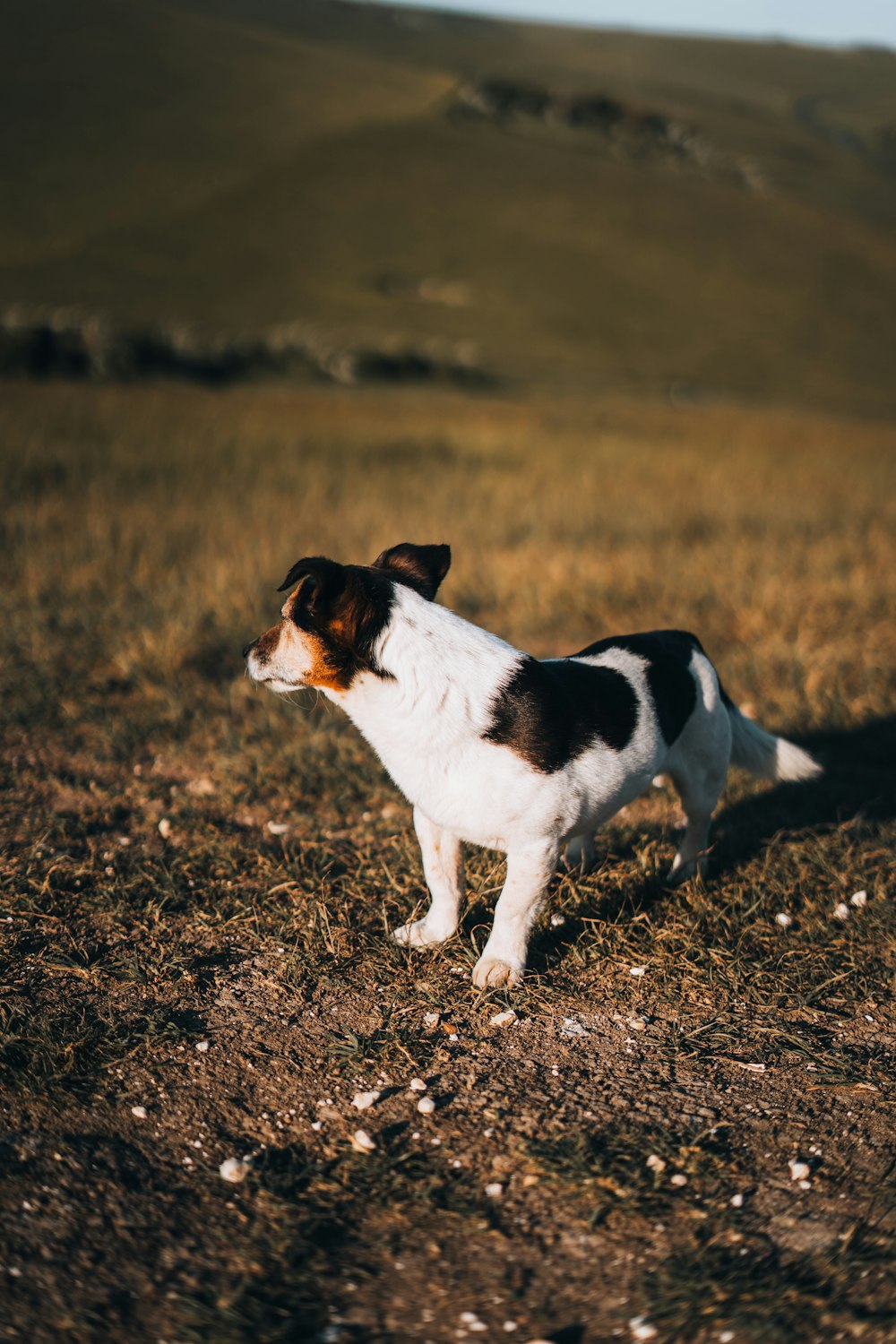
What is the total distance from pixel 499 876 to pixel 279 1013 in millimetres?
1142

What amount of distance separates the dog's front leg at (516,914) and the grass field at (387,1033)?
10 cm

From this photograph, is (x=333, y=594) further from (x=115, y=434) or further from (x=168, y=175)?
(x=168, y=175)

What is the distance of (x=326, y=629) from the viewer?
10.8ft

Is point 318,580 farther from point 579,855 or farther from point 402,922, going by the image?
point 579,855

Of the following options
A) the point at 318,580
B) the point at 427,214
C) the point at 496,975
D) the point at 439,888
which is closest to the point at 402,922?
the point at 439,888

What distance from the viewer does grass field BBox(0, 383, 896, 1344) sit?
2465 mm

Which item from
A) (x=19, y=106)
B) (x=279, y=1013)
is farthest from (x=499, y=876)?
(x=19, y=106)

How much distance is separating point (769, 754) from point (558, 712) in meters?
1.45

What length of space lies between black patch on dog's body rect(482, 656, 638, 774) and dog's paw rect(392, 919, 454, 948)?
91 cm

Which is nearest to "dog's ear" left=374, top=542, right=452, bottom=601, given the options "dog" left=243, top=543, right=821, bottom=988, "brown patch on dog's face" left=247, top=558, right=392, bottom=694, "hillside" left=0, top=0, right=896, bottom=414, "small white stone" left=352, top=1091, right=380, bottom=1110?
"dog" left=243, top=543, right=821, bottom=988

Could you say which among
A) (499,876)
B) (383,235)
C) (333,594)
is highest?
(333,594)

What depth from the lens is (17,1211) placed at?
8.57ft

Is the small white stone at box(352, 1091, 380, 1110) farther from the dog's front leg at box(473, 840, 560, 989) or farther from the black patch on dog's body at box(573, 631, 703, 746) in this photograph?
the black patch on dog's body at box(573, 631, 703, 746)

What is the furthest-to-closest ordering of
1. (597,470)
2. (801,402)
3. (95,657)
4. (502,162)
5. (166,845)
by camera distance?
(502,162) → (801,402) → (597,470) → (95,657) → (166,845)
